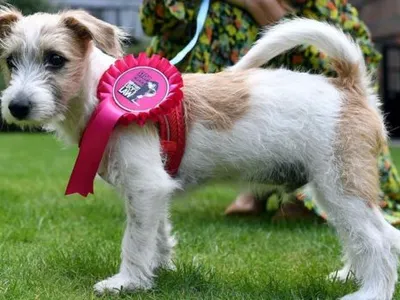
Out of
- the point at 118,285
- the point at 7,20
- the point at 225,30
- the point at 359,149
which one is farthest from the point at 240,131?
the point at 225,30

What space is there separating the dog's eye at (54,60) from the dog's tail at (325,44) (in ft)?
2.86

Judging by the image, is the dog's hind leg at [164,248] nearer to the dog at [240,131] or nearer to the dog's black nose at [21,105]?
the dog at [240,131]

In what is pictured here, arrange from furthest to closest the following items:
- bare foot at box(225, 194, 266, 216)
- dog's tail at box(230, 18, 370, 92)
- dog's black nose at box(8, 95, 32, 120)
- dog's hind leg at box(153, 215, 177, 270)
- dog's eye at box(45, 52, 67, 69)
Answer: bare foot at box(225, 194, 266, 216), dog's hind leg at box(153, 215, 177, 270), dog's tail at box(230, 18, 370, 92), dog's eye at box(45, 52, 67, 69), dog's black nose at box(8, 95, 32, 120)

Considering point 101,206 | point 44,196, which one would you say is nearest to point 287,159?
point 101,206

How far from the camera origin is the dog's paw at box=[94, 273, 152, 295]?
9.84 ft

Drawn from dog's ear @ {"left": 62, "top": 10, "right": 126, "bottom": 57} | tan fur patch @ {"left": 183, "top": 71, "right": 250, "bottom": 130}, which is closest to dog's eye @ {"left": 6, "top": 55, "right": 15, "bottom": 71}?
dog's ear @ {"left": 62, "top": 10, "right": 126, "bottom": 57}

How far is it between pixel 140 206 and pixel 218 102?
0.55m

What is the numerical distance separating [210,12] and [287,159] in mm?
1887

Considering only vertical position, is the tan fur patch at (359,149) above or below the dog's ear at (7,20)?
below

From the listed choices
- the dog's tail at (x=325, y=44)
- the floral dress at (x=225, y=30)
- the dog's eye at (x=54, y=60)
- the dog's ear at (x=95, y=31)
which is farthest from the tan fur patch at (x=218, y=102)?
the floral dress at (x=225, y=30)

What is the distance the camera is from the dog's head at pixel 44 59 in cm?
283

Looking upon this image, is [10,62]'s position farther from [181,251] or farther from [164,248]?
[181,251]

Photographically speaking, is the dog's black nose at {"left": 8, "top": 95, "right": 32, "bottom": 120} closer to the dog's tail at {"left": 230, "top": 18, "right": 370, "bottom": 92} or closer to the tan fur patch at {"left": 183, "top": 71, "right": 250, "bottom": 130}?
the tan fur patch at {"left": 183, "top": 71, "right": 250, "bottom": 130}

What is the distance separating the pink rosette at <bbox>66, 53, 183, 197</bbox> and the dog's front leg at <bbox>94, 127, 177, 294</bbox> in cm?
11
